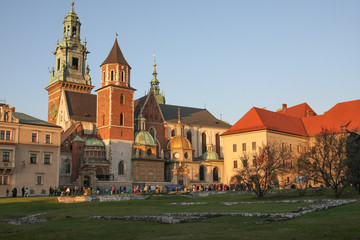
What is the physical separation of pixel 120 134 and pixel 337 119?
36372 millimetres

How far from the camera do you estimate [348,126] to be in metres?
71.6

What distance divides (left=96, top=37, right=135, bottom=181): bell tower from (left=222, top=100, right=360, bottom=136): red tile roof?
16982 millimetres

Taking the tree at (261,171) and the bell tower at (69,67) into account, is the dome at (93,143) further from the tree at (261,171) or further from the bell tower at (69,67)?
the tree at (261,171)

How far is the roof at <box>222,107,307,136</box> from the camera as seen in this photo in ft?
230

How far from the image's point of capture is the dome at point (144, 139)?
76938mm

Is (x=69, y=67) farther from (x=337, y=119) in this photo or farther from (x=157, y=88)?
(x=337, y=119)

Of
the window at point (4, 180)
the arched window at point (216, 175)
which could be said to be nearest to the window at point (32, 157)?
the window at point (4, 180)

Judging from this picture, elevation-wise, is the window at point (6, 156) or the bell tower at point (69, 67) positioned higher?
the bell tower at point (69, 67)

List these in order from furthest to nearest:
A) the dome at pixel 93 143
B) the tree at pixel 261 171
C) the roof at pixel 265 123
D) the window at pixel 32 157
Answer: the dome at pixel 93 143 < the roof at pixel 265 123 < the window at pixel 32 157 < the tree at pixel 261 171

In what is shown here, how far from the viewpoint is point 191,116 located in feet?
316

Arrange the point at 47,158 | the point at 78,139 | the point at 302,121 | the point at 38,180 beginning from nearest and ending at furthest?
the point at 38,180
the point at 47,158
the point at 78,139
the point at 302,121

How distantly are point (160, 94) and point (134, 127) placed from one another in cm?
5004

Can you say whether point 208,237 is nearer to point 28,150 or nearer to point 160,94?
point 28,150

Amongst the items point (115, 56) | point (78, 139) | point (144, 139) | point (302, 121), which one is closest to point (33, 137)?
point (78, 139)
